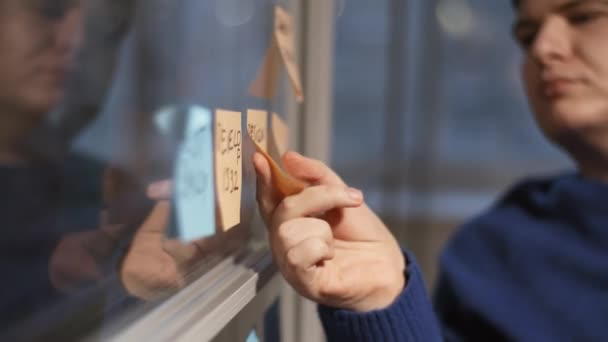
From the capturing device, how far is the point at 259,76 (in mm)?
490

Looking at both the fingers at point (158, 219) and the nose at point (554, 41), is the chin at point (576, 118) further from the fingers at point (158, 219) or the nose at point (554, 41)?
the fingers at point (158, 219)

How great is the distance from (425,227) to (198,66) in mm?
1345

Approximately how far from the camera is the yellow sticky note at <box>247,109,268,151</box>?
0.42 metres

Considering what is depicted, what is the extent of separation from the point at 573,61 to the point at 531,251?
31 centimetres

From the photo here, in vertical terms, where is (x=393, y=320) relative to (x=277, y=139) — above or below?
below

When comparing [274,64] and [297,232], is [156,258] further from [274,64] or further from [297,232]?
[274,64]

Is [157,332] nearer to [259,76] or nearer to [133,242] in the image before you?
[133,242]

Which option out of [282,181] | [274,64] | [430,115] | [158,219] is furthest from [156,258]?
[430,115]

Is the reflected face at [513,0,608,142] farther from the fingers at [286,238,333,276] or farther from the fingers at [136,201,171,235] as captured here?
the fingers at [136,201,171,235]

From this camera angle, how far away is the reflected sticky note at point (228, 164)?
1.22 ft

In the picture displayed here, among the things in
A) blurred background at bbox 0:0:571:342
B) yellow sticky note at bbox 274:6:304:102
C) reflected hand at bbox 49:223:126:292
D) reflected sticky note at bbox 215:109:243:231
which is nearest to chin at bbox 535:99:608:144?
blurred background at bbox 0:0:571:342

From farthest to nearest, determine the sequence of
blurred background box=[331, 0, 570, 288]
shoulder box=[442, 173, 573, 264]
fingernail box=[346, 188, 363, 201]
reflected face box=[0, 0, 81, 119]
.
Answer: blurred background box=[331, 0, 570, 288] < shoulder box=[442, 173, 573, 264] < fingernail box=[346, 188, 363, 201] < reflected face box=[0, 0, 81, 119]

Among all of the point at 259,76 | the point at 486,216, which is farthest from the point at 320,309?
the point at 486,216

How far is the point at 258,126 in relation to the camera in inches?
17.4
